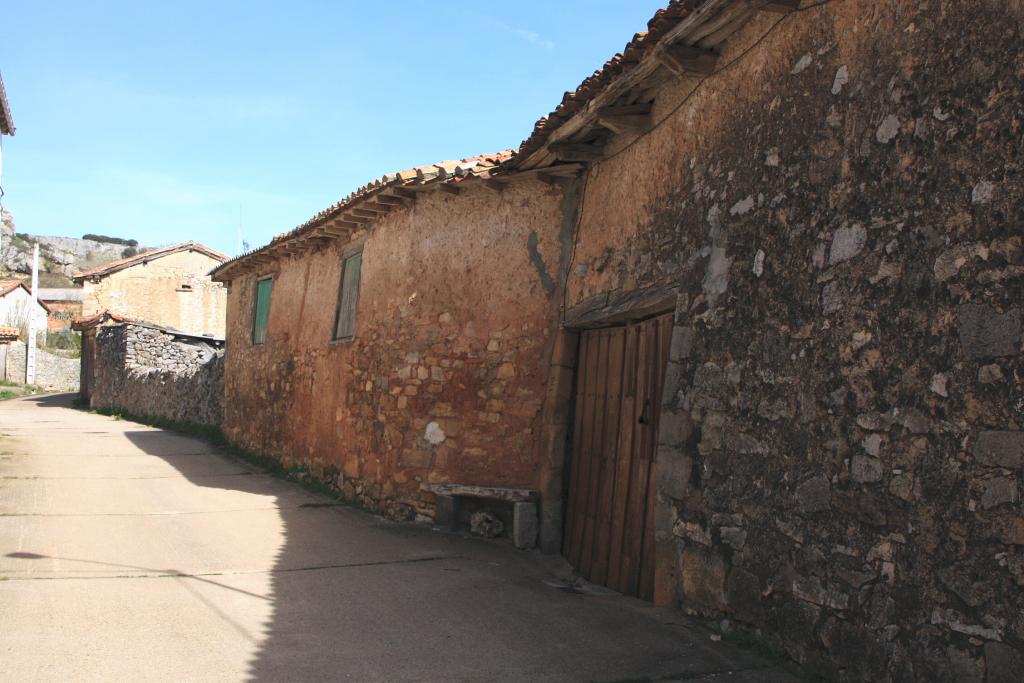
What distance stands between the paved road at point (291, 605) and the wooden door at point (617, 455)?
0.99ft

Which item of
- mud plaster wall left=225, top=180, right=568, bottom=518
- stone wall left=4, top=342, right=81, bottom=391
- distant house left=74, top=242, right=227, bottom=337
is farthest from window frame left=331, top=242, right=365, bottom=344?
stone wall left=4, top=342, right=81, bottom=391

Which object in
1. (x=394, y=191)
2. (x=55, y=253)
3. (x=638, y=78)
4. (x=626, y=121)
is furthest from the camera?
(x=55, y=253)

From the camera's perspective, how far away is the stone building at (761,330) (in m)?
3.27

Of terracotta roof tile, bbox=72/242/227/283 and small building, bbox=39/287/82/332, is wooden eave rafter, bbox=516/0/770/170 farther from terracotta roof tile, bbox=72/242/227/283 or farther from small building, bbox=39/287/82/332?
small building, bbox=39/287/82/332

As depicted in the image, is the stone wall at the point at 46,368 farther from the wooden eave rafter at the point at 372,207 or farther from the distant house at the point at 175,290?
the wooden eave rafter at the point at 372,207

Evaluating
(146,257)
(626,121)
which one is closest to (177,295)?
(146,257)

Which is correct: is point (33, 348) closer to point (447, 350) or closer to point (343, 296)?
point (343, 296)

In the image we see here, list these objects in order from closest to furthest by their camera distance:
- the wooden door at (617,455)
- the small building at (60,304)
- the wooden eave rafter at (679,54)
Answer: the wooden eave rafter at (679,54), the wooden door at (617,455), the small building at (60,304)

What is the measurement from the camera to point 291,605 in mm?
5352

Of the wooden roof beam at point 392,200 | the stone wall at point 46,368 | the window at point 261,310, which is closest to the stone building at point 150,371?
the window at point 261,310

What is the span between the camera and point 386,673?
4.15 meters

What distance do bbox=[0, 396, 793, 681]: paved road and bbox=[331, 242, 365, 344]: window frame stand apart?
6.40 feet

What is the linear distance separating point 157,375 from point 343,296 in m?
11.8

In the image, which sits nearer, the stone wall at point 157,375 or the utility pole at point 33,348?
the stone wall at point 157,375
